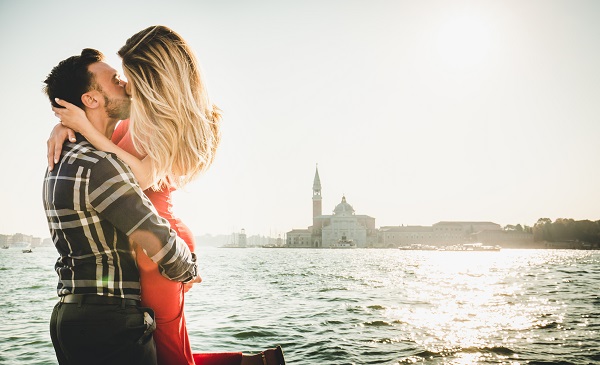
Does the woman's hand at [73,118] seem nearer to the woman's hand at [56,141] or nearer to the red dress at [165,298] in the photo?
the woman's hand at [56,141]

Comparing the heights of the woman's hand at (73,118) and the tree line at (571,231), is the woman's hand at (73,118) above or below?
below

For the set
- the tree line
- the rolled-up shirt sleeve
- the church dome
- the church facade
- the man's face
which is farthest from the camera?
the church dome

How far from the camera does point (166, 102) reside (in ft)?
4.95

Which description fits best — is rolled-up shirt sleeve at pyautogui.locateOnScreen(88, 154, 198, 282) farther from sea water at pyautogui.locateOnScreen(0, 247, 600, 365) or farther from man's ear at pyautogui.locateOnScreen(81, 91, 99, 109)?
sea water at pyautogui.locateOnScreen(0, 247, 600, 365)

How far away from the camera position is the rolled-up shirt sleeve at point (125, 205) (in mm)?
1363

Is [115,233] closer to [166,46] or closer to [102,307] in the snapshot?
[102,307]

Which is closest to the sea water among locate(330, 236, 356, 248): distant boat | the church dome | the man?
the man

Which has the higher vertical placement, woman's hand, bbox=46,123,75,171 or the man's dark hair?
the man's dark hair

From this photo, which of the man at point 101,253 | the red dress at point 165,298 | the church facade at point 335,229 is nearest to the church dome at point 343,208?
the church facade at point 335,229

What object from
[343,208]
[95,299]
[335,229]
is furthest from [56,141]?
[343,208]

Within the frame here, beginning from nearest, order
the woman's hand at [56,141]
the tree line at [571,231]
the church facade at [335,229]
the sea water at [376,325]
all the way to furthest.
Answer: the woman's hand at [56,141] < the sea water at [376,325] < the tree line at [571,231] < the church facade at [335,229]

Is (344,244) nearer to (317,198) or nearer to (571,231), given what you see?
(317,198)

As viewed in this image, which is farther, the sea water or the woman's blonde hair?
the sea water

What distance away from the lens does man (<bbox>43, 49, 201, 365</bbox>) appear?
1369 millimetres
